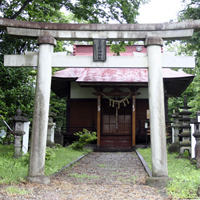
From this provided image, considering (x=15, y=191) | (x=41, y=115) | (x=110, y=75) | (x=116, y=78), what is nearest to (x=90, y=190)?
(x=15, y=191)

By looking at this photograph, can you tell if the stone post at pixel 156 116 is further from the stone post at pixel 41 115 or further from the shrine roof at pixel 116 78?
the shrine roof at pixel 116 78

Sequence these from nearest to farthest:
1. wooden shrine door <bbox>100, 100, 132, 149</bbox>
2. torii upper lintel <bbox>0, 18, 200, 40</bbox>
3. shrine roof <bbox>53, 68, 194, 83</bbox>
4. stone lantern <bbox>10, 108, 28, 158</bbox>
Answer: torii upper lintel <bbox>0, 18, 200, 40</bbox>, stone lantern <bbox>10, 108, 28, 158</bbox>, shrine roof <bbox>53, 68, 194, 83</bbox>, wooden shrine door <bbox>100, 100, 132, 149</bbox>

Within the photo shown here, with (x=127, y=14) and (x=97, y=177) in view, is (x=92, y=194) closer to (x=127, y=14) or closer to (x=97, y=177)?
(x=97, y=177)

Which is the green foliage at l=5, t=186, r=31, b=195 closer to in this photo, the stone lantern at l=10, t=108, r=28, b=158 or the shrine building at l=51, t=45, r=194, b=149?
the stone lantern at l=10, t=108, r=28, b=158

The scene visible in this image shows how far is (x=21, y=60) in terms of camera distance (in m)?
6.47

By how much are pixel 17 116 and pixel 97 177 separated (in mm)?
3841

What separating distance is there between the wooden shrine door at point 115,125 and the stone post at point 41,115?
33.8ft

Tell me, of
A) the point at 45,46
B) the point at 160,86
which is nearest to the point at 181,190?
the point at 160,86

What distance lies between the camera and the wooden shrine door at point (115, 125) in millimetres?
16234

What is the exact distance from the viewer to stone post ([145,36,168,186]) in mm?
5840

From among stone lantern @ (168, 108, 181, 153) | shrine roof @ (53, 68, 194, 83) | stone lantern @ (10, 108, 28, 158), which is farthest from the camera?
shrine roof @ (53, 68, 194, 83)

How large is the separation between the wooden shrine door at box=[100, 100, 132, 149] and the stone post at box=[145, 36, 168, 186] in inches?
397

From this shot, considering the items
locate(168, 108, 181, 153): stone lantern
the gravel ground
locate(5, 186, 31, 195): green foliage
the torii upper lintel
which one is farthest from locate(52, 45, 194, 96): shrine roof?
locate(5, 186, 31, 195): green foliage

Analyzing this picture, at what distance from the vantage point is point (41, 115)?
238 inches
